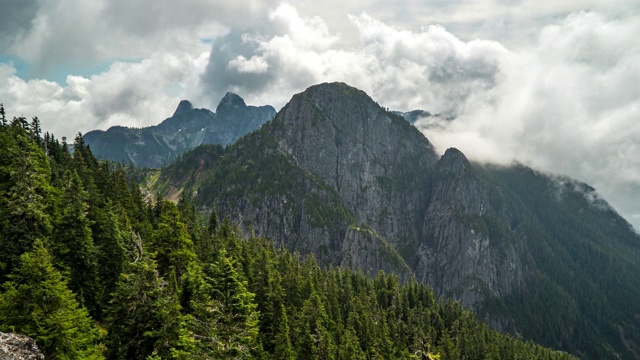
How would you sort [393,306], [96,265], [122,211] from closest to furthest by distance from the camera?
[96,265]
[122,211]
[393,306]

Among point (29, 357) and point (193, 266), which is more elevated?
point (193, 266)

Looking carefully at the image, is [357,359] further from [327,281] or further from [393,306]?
[393,306]

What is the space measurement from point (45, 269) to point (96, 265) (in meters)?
18.3

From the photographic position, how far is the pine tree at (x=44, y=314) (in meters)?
30.3

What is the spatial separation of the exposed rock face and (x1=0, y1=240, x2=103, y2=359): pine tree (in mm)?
5402

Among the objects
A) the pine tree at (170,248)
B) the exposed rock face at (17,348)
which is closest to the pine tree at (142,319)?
the exposed rock face at (17,348)

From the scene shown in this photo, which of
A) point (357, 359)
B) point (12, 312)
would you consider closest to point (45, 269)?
point (12, 312)

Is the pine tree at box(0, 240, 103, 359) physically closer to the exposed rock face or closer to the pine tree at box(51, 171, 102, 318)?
the exposed rock face

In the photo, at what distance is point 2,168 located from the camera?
49.9 m

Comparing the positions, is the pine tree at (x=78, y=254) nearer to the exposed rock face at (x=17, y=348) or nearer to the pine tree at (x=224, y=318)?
the exposed rock face at (x=17, y=348)

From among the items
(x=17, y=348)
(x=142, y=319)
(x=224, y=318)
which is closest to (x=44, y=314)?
(x=142, y=319)

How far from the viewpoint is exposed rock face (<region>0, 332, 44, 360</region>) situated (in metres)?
23.4

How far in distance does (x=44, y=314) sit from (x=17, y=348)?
7.67 metres

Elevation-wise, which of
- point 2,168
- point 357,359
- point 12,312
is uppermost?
point 2,168
